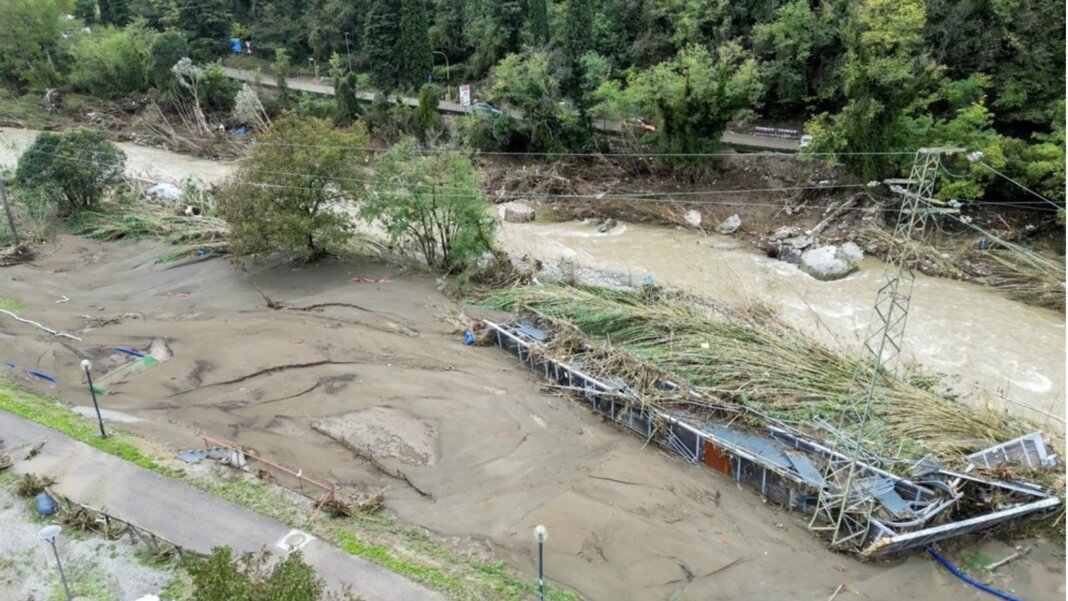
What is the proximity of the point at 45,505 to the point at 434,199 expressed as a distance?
15.0 meters

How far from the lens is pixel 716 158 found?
37.3 m

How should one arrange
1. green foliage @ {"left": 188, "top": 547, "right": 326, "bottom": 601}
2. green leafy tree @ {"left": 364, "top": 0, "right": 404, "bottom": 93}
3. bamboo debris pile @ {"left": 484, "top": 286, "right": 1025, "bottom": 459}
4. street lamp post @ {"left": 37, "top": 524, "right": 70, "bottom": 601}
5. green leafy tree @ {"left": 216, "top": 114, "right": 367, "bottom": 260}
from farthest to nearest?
green leafy tree @ {"left": 364, "top": 0, "right": 404, "bottom": 93}, green leafy tree @ {"left": 216, "top": 114, "right": 367, "bottom": 260}, bamboo debris pile @ {"left": 484, "top": 286, "right": 1025, "bottom": 459}, street lamp post @ {"left": 37, "top": 524, "right": 70, "bottom": 601}, green foliage @ {"left": 188, "top": 547, "right": 326, "bottom": 601}

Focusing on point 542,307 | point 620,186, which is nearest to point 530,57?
point 620,186

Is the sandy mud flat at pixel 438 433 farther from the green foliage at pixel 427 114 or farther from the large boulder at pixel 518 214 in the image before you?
the green foliage at pixel 427 114

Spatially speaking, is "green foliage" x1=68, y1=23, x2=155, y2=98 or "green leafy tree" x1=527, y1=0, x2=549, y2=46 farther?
"green foliage" x1=68, y1=23, x2=155, y2=98

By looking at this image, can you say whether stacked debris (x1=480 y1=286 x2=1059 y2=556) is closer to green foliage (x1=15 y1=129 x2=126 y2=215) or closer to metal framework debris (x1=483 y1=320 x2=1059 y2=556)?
metal framework debris (x1=483 y1=320 x2=1059 y2=556)

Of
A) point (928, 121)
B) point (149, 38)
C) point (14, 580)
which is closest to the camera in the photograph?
point (14, 580)

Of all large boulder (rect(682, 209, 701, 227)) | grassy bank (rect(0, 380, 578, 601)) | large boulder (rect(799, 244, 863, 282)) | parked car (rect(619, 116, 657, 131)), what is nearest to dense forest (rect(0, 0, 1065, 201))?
parked car (rect(619, 116, 657, 131))

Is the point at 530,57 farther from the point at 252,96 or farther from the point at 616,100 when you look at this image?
the point at 252,96

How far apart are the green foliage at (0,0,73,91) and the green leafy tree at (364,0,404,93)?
29.0 metres

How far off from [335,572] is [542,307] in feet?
38.9

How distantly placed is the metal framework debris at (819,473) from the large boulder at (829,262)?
43.5ft

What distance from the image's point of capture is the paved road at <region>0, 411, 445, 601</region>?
11.9 m

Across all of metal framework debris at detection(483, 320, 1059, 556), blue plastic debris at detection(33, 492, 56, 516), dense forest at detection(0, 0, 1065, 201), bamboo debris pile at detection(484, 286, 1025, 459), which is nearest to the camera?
blue plastic debris at detection(33, 492, 56, 516)
